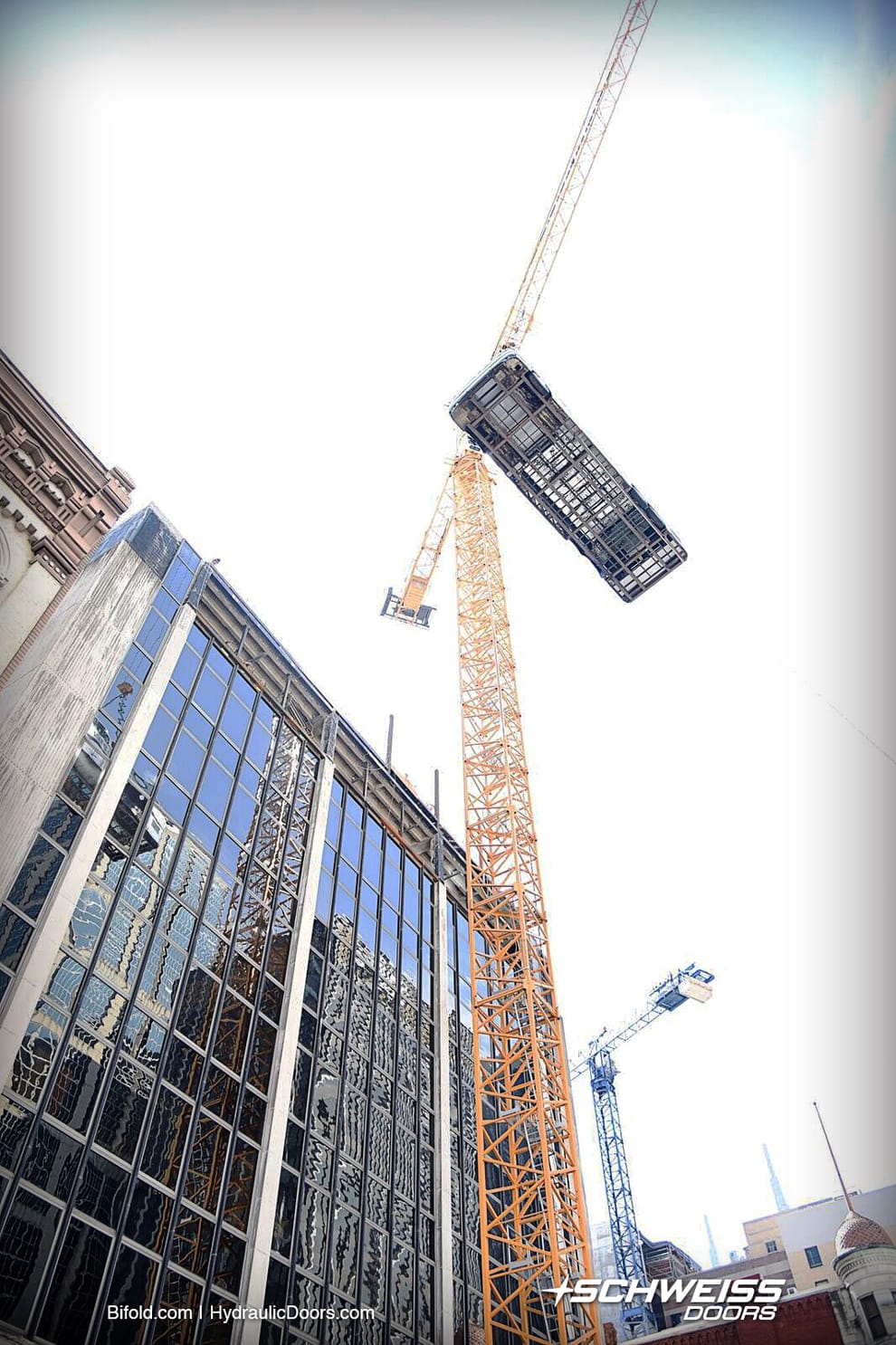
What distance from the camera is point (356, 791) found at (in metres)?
46.7

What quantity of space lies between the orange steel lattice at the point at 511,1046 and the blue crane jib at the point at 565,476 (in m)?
6.63

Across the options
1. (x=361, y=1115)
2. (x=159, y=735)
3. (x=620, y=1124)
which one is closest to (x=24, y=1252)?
(x=361, y=1115)

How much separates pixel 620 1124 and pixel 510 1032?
63.7 meters

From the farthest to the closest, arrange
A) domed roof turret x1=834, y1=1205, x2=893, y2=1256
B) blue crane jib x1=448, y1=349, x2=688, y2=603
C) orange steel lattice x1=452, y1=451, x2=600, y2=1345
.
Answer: blue crane jib x1=448, y1=349, x2=688, y2=603 < domed roof turret x1=834, y1=1205, x2=893, y2=1256 < orange steel lattice x1=452, y1=451, x2=600, y2=1345

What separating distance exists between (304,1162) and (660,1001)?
264ft

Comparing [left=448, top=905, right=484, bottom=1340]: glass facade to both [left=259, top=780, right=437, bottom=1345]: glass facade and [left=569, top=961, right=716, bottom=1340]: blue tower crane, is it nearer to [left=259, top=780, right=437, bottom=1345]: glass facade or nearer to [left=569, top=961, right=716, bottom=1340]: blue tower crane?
[left=259, top=780, right=437, bottom=1345]: glass facade

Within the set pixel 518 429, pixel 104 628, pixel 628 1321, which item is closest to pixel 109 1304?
pixel 104 628

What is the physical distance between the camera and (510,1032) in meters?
42.0

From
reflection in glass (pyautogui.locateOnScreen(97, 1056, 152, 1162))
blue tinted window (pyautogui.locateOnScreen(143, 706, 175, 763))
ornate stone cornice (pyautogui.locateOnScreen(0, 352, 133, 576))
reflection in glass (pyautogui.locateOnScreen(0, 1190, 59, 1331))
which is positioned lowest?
reflection in glass (pyautogui.locateOnScreen(0, 1190, 59, 1331))

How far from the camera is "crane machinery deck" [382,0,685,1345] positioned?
36.0 metres

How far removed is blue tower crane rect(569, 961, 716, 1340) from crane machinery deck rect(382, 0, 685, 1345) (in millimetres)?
48362

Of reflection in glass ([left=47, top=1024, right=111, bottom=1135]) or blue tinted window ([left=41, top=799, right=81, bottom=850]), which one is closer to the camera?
reflection in glass ([left=47, top=1024, right=111, bottom=1135])

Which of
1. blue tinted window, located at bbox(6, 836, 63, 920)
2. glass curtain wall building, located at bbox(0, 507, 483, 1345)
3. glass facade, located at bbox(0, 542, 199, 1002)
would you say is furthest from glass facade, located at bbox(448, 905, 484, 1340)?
blue tinted window, located at bbox(6, 836, 63, 920)

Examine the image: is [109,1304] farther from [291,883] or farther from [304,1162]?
[291,883]
